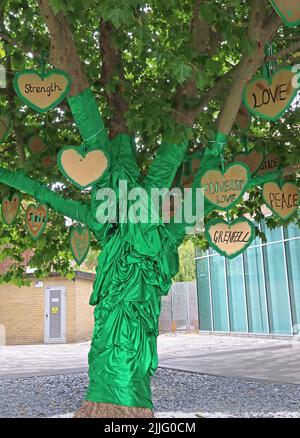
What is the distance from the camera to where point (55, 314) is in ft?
62.7

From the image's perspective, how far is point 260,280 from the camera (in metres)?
16.4

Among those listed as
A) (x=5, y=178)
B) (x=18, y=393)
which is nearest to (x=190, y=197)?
(x=5, y=178)

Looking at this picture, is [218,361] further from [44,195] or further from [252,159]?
[44,195]

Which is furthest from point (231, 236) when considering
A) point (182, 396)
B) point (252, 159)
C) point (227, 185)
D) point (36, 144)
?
point (182, 396)

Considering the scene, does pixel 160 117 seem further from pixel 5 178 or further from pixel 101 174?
pixel 5 178

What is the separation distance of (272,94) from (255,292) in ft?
44.5

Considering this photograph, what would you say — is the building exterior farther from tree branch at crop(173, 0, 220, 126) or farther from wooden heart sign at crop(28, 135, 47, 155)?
tree branch at crop(173, 0, 220, 126)

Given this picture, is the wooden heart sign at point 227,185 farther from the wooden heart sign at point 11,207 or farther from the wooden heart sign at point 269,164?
the wooden heart sign at point 11,207

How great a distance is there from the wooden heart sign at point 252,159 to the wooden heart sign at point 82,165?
1651mm

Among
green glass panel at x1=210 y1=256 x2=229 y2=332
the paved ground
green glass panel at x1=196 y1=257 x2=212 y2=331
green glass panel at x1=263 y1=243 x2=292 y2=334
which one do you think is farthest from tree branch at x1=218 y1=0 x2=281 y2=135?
green glass panel at x1=196 y1=257 x2=212 y2=331

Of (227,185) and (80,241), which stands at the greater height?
(227,185)

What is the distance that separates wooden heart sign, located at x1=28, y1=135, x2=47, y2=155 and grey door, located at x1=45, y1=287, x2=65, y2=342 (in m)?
Result: 14.3

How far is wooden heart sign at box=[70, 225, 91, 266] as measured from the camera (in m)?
5.29

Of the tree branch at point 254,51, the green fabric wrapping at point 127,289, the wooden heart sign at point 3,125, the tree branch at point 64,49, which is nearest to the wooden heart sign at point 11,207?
the wooden heart sign at point 3,125
